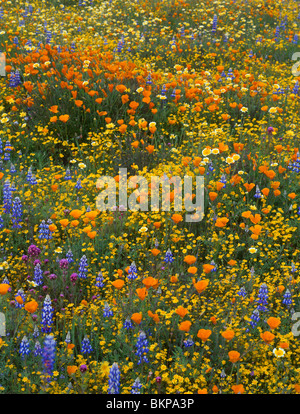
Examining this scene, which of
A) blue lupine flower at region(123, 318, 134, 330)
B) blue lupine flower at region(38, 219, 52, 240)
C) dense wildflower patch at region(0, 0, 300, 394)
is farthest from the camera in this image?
blue lupine flower at region(38, 219, 52, 240)

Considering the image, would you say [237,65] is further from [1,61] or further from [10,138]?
[10,138]

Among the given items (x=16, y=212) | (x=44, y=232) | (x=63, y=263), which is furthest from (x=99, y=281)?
(x=16, y=212)

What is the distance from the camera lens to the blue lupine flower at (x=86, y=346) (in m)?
2.75

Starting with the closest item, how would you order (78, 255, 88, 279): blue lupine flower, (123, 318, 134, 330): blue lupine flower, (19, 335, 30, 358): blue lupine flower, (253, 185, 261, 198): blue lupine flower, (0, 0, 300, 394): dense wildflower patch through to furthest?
(19, 335, 30, 358): blue lupine flower → (0, 0, 300, 394): dense wildflower patch → (123, 318, 134, 330): blue lupine flower → (78, 255, 88, 279): blue lupine flower → (253, 185, 261, 198): blue lupine flower

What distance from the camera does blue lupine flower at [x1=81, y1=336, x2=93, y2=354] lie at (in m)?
2.75

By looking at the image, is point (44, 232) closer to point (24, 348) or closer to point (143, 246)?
point (143, 246)

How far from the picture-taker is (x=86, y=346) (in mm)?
2770

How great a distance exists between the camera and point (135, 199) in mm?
4305

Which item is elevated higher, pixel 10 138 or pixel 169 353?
pixel 10 138

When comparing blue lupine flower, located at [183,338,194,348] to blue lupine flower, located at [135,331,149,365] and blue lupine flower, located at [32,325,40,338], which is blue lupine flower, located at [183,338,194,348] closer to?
blue lupine flower, located at [135,331,149,365]

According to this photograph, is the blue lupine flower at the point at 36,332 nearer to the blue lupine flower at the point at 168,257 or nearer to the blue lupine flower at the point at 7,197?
the blue lupine flower at the point at 168,257

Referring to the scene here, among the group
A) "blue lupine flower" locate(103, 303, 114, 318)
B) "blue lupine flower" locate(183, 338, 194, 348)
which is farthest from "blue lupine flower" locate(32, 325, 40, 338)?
"blue lupine flower" locate(183, 338, 194, 348)

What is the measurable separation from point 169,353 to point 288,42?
8629 millimetres
